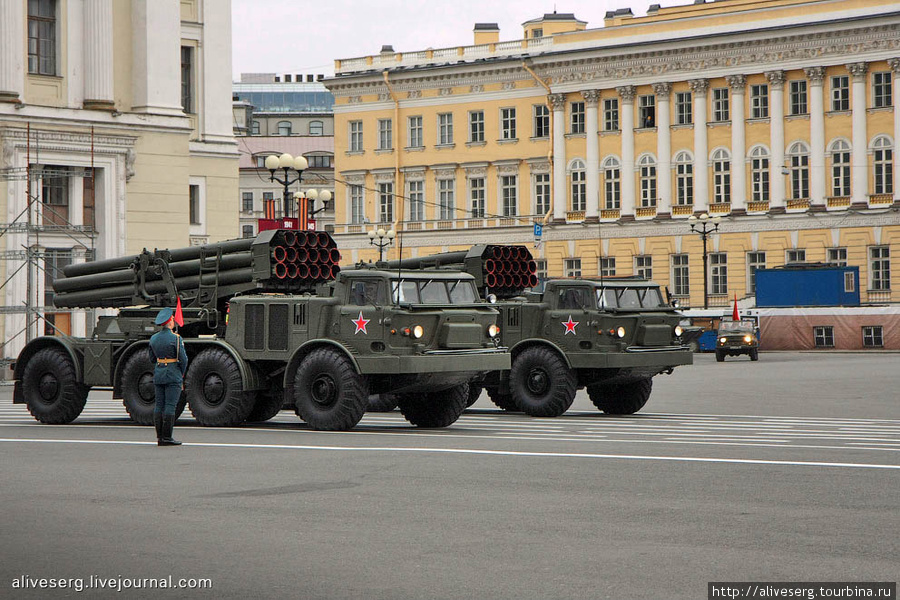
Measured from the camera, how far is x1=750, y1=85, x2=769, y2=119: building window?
247ft

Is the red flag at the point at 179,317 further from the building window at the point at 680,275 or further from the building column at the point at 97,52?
the building window at the point at 680,275

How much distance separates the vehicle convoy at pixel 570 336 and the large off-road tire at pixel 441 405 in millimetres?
2524

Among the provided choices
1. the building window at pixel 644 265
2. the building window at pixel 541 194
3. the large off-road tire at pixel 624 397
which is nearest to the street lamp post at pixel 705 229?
the building window at pixel 644 265

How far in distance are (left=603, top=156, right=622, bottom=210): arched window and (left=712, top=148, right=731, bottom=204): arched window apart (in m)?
5.73

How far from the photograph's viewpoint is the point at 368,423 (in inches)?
883

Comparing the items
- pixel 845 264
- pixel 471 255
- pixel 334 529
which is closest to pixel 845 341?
pixel 845 264

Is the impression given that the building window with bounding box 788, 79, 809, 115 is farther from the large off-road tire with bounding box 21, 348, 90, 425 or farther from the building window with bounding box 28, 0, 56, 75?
the large off-road tire with bounding box 21, 348, 90, 425

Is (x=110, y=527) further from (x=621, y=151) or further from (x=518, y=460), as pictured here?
(x=621, y=151)

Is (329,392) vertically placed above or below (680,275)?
below

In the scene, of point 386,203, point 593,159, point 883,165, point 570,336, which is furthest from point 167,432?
point 386,203

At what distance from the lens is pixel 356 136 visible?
87750mm

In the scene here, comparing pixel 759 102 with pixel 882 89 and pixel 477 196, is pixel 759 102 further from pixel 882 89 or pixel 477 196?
pixel 477 196

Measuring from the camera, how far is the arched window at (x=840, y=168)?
73.0m

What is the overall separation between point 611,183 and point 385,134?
47.7 feet
